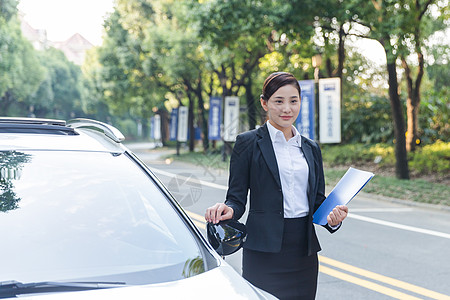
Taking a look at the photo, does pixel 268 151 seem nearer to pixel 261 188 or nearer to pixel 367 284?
pixel 261 188

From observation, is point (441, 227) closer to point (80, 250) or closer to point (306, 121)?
point (80, 250)

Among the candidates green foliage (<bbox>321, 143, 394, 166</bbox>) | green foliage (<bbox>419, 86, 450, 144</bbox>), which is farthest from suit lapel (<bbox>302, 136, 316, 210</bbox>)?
green foliage (<bbox>419, 86, 450, 144</bbox>)

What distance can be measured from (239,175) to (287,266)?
50 centimetres

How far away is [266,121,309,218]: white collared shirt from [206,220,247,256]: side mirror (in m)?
0.26

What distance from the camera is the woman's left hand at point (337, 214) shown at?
2.59 metres

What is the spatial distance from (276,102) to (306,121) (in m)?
16.7

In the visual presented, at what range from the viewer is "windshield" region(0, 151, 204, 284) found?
2.18 metres

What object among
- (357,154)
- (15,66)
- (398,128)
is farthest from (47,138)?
(15,66)

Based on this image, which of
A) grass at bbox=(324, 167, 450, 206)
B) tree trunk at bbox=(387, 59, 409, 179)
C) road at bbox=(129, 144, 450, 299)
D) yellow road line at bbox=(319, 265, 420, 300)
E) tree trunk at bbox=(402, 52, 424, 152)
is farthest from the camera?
tree trunk at bbox=(402, 52, 424, 152)

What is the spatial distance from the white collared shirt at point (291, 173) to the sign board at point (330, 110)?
15889 millimetres

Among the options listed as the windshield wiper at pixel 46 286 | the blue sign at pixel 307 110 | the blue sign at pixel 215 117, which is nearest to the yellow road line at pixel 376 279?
the windshield wiper at pixel 46 286

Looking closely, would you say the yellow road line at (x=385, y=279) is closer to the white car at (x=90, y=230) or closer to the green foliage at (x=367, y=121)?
the white car at (x=90, y=230)

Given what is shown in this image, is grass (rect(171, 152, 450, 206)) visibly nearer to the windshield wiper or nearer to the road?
the road

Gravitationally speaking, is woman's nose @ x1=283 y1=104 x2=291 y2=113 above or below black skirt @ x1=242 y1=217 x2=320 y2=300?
above
